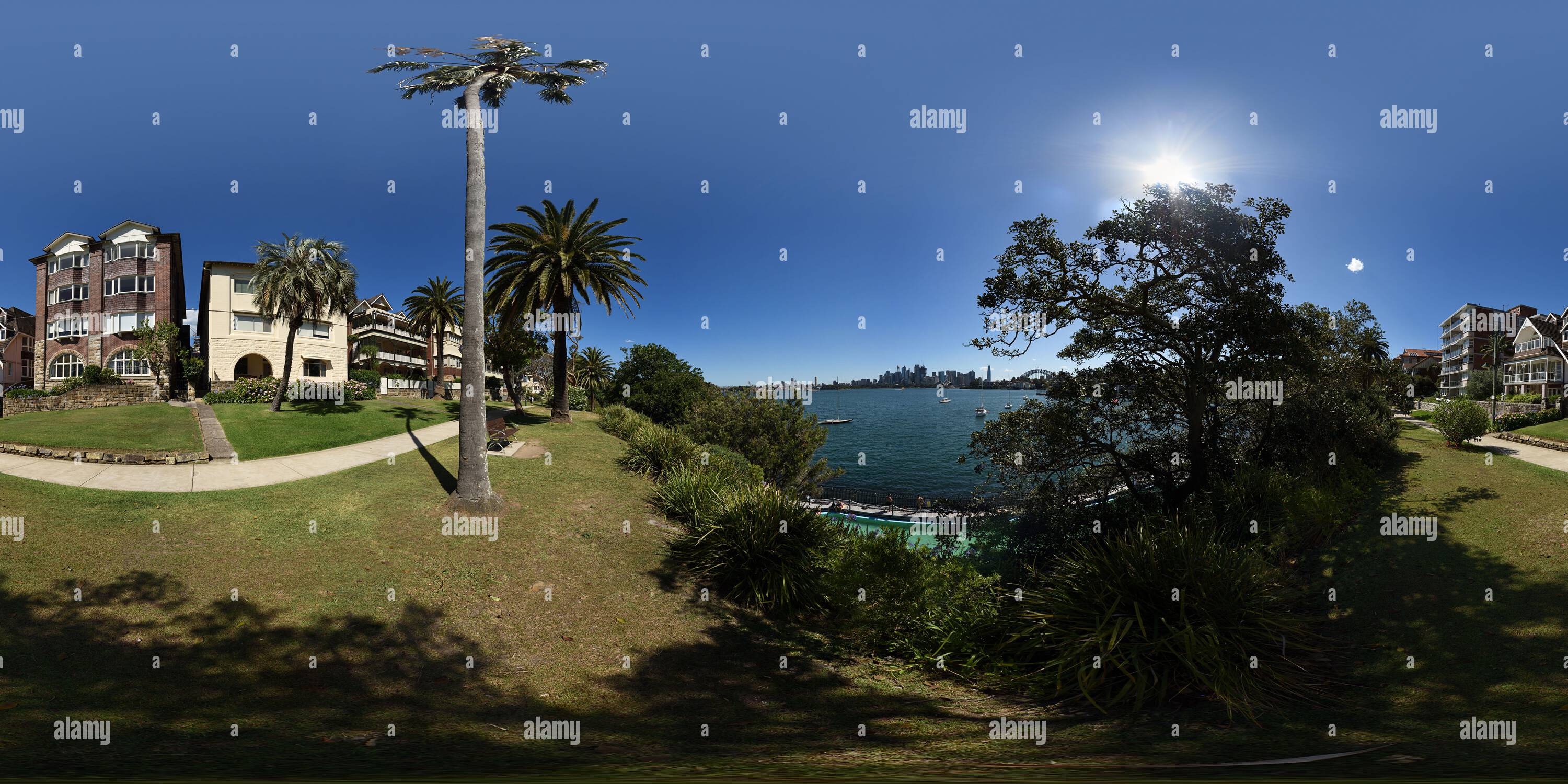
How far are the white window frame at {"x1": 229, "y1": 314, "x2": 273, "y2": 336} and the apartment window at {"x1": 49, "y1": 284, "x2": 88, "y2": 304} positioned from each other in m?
10.8

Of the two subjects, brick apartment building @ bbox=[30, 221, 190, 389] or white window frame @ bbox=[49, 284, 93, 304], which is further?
white window frame @ bbox=[49, 284, 93, 304]

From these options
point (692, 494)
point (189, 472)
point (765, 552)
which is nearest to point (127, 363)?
point (189, 472)

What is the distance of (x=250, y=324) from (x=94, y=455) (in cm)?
3460

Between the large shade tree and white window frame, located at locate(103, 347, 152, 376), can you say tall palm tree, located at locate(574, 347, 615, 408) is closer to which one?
white window frame, located at locate(103, 347, 152, 376)

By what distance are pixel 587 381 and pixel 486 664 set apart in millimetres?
59533

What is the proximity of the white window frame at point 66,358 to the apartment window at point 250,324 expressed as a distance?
9823 mm

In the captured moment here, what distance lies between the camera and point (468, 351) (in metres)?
12.1

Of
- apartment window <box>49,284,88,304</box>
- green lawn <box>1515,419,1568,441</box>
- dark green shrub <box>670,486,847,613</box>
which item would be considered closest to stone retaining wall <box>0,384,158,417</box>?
apartment window <box>49,284,88,304</box>

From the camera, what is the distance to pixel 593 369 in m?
61.9

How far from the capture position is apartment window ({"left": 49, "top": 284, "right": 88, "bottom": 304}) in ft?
130

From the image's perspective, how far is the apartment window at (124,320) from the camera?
127 feet

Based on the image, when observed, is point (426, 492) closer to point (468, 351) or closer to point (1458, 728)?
point (468, 351)

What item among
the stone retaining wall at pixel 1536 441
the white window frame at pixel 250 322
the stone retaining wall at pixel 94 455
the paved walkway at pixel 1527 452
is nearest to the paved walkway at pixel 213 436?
the stone retaining wall at pixel 94 455

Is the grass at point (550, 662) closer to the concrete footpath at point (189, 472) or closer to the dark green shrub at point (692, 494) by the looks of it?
the concrete footpath at point (189, 472)
